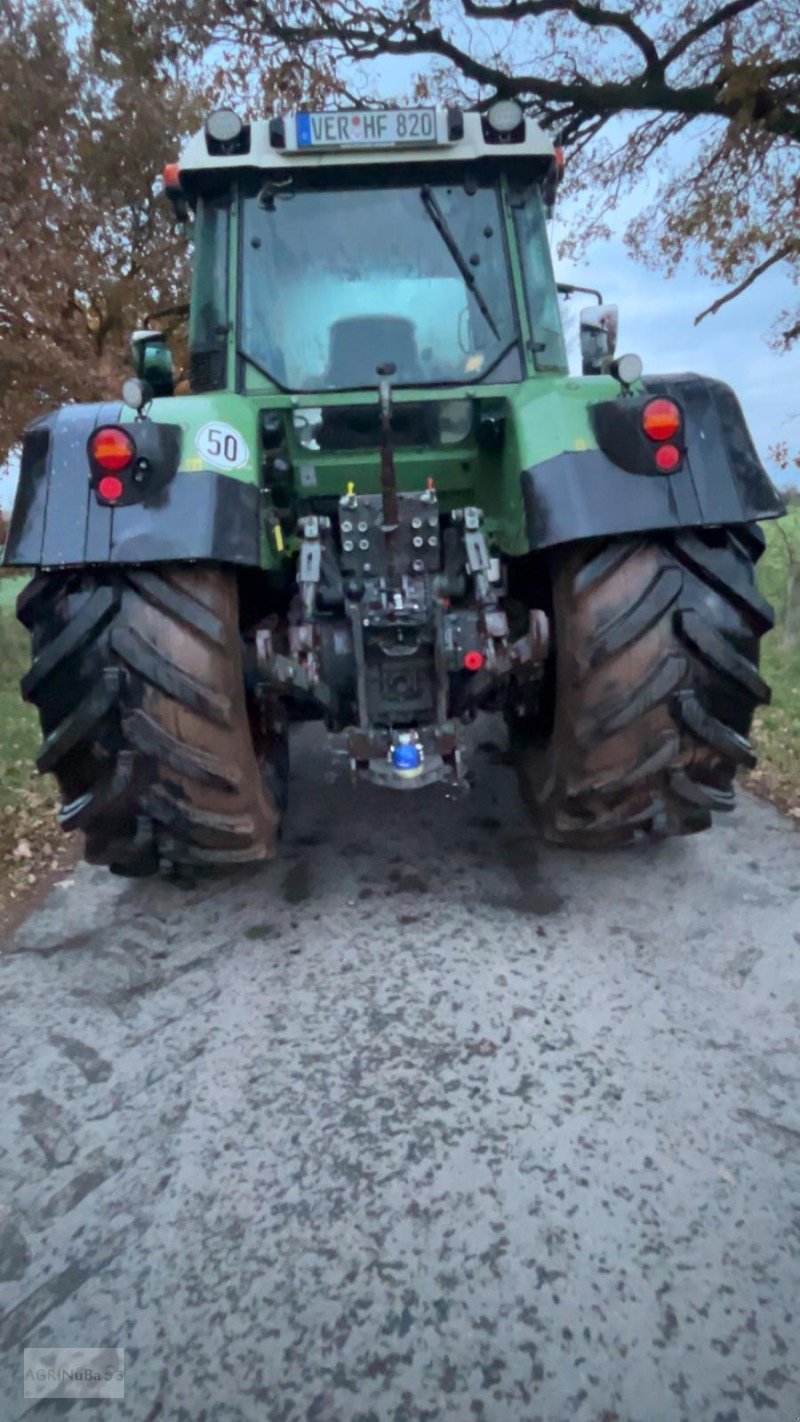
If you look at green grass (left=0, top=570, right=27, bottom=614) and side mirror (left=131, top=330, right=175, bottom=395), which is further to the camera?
green grass (left=0, top=570, right=27, bottom=614)

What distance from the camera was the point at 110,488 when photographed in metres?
3.00

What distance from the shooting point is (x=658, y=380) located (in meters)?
3.30

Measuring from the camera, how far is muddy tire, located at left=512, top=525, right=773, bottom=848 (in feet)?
10.2

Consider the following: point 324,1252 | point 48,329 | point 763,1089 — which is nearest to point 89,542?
point 324,1252

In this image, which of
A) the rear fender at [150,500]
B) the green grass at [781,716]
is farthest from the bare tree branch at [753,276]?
the rear fender at [150,500]

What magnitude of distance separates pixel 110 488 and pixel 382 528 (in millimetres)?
837

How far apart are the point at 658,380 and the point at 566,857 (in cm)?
169

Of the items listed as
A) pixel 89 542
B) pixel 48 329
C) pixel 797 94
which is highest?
pixel 797 94

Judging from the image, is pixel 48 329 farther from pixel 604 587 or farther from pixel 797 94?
pixel 604 587

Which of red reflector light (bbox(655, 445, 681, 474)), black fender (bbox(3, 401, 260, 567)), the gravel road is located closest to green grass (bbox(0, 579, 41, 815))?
the gravel road

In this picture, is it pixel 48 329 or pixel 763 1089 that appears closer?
pixel 763 1089

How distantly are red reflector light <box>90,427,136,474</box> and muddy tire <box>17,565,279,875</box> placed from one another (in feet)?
1.02

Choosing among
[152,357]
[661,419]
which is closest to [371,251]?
[152,357]

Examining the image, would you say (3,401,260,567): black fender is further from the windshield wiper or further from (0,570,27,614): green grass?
(0,570,27,614): green grass
